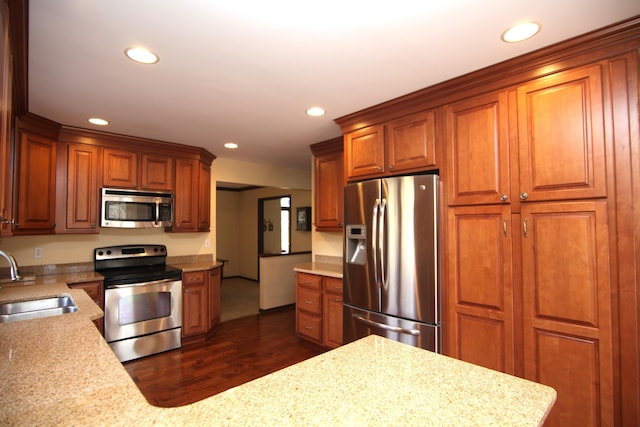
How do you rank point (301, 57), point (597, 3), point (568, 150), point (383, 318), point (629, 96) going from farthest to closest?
point (383, 318) → point (301, 57) → point (568, 150) → point (629, 96) → point (597, 3)

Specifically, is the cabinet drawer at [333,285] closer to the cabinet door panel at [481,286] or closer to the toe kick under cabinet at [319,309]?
the toe kick under cabinet at [319,309]

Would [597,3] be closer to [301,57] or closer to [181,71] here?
[301,57]

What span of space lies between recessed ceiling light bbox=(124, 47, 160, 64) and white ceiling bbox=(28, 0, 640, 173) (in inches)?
1.6

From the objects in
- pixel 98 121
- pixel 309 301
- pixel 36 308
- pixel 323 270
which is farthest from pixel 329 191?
pixel 36 308

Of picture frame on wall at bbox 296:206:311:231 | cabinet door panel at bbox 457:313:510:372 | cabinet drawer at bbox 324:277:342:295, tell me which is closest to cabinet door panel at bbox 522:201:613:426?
cabinet door panel at bbox 457:313:510:372

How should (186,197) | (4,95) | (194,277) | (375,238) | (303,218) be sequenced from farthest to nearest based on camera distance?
(303,218) → (186,197) → (194,277) → (375,238) → (4,95)

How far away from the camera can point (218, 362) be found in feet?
10.4

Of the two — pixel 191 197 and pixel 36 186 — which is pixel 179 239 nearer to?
pixel 191 197

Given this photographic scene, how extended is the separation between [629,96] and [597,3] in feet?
Result: 1.60

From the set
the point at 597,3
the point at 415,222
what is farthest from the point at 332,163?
the point at 597,3

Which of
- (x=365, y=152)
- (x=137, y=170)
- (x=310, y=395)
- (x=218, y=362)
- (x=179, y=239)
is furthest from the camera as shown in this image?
(x=179, y=239)

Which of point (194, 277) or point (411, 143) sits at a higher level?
point (411, 143)

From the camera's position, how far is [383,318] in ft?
7.84

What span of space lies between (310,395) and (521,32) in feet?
6.31
